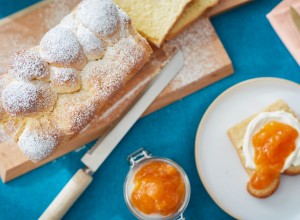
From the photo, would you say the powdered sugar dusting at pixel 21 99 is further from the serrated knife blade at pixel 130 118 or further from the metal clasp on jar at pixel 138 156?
the metal clasp on jar at pixel 138 156

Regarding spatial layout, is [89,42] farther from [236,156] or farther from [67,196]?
[236,156]

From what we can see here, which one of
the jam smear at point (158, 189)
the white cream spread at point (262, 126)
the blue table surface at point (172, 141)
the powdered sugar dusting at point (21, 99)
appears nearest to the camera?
the powdered sugar dusting at point (21, 99)

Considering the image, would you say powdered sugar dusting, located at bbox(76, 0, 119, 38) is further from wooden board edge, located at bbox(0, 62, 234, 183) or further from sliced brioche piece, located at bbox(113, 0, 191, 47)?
wooden board edge, located at bbox(0, 62, 234, 183)

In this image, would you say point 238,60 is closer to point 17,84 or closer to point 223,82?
point 223,82

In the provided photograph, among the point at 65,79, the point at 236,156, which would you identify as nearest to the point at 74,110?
the point at 65,79

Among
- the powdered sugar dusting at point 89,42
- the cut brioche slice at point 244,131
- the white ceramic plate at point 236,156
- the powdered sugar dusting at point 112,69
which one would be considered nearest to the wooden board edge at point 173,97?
the white ceramic plate at point 236,156

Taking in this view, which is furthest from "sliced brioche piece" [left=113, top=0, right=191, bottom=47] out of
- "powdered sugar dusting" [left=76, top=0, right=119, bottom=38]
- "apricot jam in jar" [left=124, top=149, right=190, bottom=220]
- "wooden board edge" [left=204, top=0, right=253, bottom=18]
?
"apricot jam in jar" [left=124, top=149, right=190, bottom=220]
